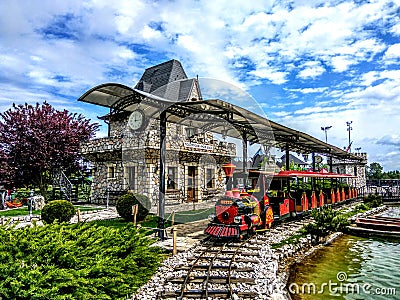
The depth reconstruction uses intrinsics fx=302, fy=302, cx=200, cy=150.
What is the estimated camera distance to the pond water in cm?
592

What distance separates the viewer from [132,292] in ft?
16.6

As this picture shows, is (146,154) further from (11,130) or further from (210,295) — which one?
(210,295)

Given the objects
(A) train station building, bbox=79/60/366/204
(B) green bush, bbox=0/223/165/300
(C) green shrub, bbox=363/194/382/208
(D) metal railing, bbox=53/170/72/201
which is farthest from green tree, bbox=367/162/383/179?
(B) green bush, bbox=0/223/165/300

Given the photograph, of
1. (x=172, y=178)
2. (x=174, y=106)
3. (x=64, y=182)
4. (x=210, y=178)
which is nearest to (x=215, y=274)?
(x=174, y=106)

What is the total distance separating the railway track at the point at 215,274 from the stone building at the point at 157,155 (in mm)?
8929

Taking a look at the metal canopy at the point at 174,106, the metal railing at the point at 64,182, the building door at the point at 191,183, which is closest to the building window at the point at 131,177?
the building door at the point at 191,183

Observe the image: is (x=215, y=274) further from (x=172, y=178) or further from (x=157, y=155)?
(x=172, y=178)

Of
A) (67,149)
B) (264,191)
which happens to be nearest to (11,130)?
(67,149)

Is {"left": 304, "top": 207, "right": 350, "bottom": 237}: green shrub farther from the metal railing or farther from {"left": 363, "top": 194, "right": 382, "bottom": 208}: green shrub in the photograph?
the metal railing

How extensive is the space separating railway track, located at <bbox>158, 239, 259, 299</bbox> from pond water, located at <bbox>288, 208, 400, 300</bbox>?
107 cm

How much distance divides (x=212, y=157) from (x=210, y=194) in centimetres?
253

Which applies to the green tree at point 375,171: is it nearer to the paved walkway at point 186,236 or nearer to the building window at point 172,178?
the building window at point 172,178

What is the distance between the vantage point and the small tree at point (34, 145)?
16672mm

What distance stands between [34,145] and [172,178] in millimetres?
7945
